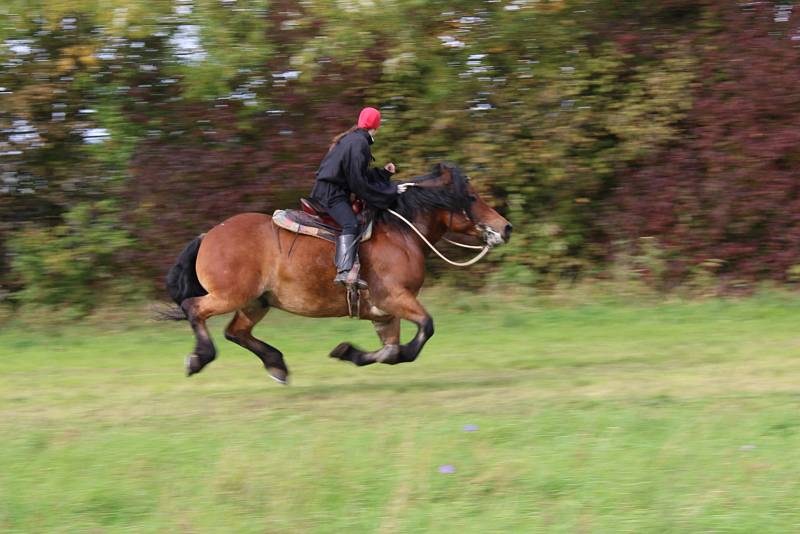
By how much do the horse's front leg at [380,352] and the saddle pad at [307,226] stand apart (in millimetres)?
825

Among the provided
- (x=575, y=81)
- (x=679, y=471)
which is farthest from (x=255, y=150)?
(x=679, y=471)

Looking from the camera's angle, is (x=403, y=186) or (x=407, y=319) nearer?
(x=407, y=319)

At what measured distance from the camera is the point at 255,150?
16422 mm

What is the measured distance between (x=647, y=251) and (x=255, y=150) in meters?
5.80

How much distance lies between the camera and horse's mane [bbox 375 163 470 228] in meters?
10.0

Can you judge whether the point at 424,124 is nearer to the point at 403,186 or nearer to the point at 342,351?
the point at 403,186

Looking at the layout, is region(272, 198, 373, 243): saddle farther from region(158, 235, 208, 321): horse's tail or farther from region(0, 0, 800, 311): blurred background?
region(0, 0, 800, 311): blurred background

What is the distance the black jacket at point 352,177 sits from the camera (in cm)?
952

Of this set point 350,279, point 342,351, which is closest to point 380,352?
point 342,351

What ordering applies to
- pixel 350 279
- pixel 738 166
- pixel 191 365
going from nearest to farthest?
A: pixel 350 279
pixel 191 365
pixel 738 166

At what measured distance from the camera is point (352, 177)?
9.52 meters

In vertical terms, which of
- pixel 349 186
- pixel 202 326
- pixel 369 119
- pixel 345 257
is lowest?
pixel 202 326

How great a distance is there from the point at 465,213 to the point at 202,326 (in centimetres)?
253

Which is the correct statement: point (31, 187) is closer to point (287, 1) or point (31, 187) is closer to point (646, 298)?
point (287, 1)
